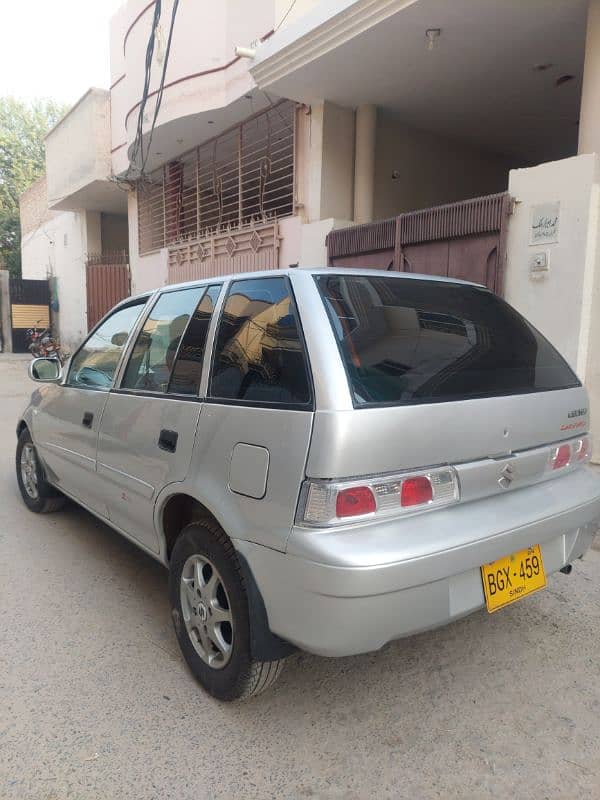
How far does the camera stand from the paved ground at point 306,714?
1908 mm

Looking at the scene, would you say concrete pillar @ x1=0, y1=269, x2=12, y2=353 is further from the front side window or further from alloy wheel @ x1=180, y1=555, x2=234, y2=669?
alloy wheel @ x1=180, y1=555, x2=234, y2=669

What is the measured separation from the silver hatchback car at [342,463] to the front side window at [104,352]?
46 centimetres

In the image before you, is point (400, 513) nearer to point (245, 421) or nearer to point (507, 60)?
point (245, 421)

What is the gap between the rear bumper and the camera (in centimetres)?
180

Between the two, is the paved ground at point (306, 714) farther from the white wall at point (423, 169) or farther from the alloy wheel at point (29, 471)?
the white wall at point (423, 169)

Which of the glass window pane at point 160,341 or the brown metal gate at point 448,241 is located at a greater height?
the brown metal gate at point 448,241

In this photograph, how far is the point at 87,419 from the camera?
11.0ft

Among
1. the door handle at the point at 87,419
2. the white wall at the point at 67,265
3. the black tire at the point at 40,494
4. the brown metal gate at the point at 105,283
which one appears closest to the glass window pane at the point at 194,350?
the door handle at the point at 87,419

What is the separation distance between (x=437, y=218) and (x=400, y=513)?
5.46m

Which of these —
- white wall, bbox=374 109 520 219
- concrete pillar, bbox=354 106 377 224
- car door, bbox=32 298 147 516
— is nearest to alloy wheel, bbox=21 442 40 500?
car door, bbox=32 298 147 516

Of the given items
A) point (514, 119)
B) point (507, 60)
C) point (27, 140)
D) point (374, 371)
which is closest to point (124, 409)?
point (374, 371)

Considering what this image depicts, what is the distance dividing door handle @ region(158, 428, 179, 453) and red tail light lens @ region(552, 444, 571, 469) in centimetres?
161

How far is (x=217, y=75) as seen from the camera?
31.3 feet

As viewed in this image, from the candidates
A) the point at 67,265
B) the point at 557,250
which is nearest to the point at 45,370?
the point at 557,250
